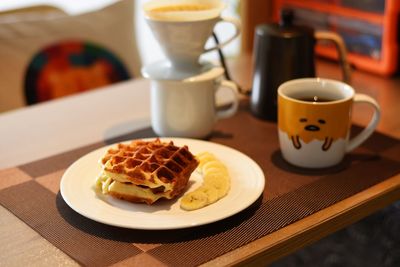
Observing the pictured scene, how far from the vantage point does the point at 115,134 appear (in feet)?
3.71

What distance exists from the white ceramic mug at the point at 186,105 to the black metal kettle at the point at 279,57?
0.37 feet

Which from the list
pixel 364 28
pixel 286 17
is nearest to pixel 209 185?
pixel 286 17

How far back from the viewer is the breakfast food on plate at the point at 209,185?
2.71 ft

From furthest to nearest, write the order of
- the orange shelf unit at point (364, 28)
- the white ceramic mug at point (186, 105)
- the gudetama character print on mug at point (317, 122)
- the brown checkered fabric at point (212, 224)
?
the orange shelf unit at point (364, 28) → the white ceramic mug at point (186, 105) → the gudetama character print on mug at point (317, 122) → the brown checkered fabric at point (212, 224)

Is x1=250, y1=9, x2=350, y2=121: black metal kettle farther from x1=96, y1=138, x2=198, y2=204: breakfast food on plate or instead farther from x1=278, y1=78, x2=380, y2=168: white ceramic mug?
x1=96, y1=138, x2=198, y2=204: breakfast food on plate

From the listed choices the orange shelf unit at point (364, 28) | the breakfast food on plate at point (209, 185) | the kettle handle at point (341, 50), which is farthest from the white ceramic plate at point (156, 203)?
the orange shelf unit at point (364, 28)

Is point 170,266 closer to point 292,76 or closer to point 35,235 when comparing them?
point 35,235

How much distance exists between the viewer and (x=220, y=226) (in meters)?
0.80

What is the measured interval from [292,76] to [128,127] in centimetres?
33

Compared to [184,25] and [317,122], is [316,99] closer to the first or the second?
[317,122]

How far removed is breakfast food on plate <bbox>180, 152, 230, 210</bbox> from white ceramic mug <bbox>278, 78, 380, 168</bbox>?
5.2 inches

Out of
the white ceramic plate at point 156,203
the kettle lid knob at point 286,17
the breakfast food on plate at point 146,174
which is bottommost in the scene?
the white ceramic plate at point 156,203

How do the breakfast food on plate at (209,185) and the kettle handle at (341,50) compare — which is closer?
the breakfast food on plate at (209,185)

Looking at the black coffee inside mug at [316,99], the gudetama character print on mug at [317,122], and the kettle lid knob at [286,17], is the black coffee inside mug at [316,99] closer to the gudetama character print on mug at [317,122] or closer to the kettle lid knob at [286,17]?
the gudetama character print on mug at [317,122]
